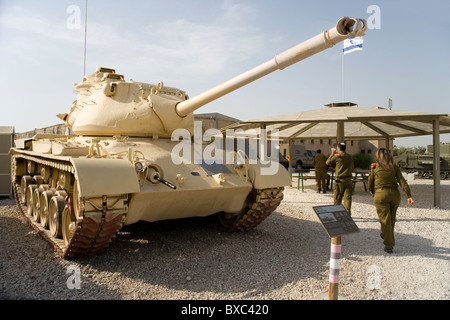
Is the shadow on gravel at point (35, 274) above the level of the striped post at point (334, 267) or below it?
below

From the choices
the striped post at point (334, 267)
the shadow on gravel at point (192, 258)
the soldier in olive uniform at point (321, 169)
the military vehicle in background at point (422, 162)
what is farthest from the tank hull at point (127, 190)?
the military vehicle in background at point (422, 162)

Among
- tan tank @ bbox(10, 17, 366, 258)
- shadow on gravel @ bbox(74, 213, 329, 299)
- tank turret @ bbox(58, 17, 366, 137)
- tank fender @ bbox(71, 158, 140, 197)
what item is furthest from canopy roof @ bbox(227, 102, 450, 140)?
tank fender @ bbox(71, 158, 140, 197)

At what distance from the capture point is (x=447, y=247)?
249 inches

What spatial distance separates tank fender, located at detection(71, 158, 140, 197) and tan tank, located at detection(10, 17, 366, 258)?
0.01m

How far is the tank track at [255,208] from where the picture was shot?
6473mm

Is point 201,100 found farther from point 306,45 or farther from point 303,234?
point 303,234

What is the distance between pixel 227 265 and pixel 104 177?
7.04 feet

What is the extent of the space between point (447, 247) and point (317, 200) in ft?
17.6

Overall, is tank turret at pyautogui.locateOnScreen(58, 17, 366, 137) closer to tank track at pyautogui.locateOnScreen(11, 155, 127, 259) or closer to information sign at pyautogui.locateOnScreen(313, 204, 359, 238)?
tank track at pyautogui.locateOnScreen(11, 155, 127, 259)

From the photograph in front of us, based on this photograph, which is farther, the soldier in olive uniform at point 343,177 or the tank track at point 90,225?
the soldier in olive uniform at point 343,177

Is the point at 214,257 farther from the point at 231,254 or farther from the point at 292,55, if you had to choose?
the point at 292,55

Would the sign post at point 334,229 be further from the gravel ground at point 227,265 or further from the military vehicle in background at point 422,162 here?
the military vehicle in background at point 422,162

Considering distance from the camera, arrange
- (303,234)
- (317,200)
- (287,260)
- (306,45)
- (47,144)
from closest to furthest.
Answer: (306,45) → (287,260) → (47,144) → (303,234) → (317,200)
